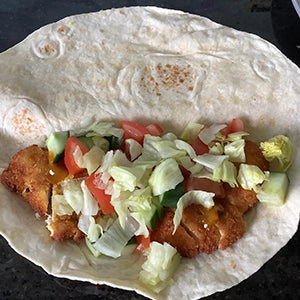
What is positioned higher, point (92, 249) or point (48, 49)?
point (48, 49)

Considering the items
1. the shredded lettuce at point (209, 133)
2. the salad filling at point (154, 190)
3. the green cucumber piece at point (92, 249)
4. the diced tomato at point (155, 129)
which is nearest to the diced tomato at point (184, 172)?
the salad filling at point (154, 190)

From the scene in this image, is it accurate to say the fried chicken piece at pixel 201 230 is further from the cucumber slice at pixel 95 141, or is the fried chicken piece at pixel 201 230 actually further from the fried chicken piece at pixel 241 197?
the cucumber slice at pixel 95 141

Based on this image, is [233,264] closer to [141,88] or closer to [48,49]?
[141,88]

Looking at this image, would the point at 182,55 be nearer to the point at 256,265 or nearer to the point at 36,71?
the point at 36,71

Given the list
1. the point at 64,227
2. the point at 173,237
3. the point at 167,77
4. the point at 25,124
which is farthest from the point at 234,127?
the point at 25,124

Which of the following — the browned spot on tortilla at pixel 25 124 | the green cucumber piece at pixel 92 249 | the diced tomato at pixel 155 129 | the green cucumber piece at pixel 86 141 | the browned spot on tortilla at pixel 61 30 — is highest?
the browned spot on tortilla at pixel 61 30

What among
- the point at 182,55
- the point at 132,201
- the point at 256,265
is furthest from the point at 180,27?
the point at 256,265

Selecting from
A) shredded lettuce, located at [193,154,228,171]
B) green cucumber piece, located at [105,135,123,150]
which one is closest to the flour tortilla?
green cucumber piece, located at [105,135,123,150]
